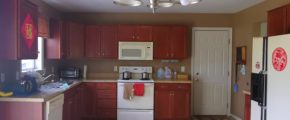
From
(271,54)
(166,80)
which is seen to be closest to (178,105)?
(166,80)

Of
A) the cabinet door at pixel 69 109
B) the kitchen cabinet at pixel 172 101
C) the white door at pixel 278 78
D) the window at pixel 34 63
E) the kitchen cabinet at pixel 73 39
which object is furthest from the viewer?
the kitchen cabinet at pixel 172 101

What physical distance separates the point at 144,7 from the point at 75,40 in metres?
1.50

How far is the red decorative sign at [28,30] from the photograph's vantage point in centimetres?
319

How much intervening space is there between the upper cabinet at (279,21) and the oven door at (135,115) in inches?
109

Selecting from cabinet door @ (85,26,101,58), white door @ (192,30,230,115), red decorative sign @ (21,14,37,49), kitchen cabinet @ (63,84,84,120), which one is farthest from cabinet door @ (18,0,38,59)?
white door @ (192,30,230,115)

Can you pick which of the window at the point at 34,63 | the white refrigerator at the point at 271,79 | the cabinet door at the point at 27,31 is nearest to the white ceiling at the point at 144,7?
the window at the point at 34,63

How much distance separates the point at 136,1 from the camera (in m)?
2.96

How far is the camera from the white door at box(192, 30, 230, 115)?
579 centimetres

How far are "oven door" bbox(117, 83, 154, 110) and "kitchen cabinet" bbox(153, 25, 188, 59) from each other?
85cm

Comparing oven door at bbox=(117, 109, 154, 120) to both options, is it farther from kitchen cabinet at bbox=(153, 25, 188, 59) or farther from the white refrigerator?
the white refrigerator

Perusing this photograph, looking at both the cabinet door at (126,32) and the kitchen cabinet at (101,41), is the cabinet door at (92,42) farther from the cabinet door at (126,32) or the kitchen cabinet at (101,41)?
the cabinet door at (126,32)

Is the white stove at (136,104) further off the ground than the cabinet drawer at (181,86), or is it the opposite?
the cabinet drawer at (181,86)

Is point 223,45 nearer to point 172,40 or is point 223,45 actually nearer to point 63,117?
point 172,40

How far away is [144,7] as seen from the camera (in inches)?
202
